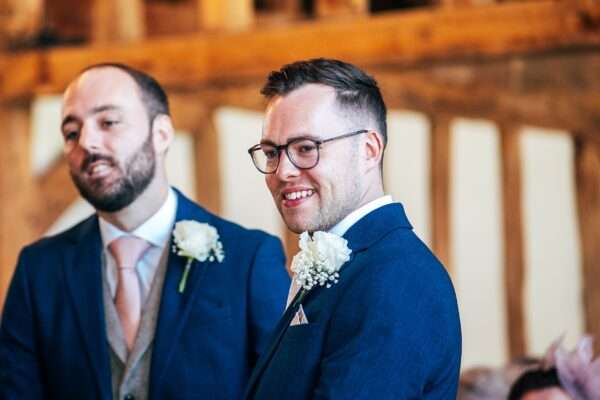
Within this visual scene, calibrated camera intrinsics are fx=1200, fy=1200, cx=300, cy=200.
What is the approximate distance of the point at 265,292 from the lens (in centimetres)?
269

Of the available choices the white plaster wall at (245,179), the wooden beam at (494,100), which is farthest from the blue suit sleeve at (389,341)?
the white plaster wall at (245,179)

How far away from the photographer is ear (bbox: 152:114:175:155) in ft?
9.17

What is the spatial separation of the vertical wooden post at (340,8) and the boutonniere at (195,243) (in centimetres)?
250

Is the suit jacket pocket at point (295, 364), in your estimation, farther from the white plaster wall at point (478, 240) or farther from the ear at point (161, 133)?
the white plaster wall at point (478, 240)

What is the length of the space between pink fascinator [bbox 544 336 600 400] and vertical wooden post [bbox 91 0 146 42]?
3.21 m

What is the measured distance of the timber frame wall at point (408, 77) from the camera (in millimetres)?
4691

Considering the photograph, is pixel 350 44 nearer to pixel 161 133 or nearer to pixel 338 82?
pixel 161 133

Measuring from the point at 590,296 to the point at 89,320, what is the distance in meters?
2.94

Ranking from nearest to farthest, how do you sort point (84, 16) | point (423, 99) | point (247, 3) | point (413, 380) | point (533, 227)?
point (413, 380) → point (423, 99) → point (247, 3) → point (533, 227) → point (84, 16)

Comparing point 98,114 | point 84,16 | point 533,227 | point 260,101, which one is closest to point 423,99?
point 260,101

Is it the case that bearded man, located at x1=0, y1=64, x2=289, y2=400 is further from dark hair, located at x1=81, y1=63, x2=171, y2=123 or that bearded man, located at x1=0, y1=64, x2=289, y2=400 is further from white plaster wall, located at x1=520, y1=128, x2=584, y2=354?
white plaster wall, located at x1=520, y1=128, x2=584, y2=354

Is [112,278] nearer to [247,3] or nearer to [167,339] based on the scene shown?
[167,339]

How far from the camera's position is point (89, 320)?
2.70m

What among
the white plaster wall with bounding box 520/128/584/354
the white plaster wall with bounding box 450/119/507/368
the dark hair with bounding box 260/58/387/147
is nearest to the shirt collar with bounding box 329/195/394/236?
the dark hair with bounding box 260/58/387/147
